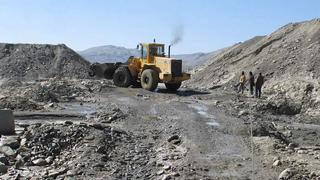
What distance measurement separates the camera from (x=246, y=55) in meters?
34.6

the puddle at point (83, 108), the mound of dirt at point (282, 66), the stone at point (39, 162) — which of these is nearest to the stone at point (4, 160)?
the stone at point (39, 162)

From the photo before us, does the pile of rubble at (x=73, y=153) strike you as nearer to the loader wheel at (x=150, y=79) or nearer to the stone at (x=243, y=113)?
the stone at (x=243, y=113)

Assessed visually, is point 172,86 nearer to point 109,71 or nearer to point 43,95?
point 109,71

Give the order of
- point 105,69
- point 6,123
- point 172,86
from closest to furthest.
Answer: point 6,123
point 172,86
point 105,69

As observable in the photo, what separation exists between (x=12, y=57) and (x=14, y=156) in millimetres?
34799

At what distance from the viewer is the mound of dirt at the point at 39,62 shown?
1658 inches

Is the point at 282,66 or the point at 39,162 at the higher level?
the point at 282,66

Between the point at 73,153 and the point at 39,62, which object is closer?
the point at 73,153

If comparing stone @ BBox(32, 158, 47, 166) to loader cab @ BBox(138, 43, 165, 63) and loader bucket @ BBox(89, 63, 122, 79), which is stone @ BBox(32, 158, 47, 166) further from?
loader bucket @ BBox(89, 63, 122, 79)

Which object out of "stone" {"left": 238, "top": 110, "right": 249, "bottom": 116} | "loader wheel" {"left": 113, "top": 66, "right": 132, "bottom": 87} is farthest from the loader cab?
"stone" {"left": 238, "top": 110, "right": 249, "bottom": 116}

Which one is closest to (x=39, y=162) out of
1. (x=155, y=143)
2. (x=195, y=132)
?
(x=155, y=143)

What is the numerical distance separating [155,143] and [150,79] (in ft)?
37.4

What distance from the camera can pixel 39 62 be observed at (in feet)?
147

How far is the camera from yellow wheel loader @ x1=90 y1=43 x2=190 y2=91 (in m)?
24.0
